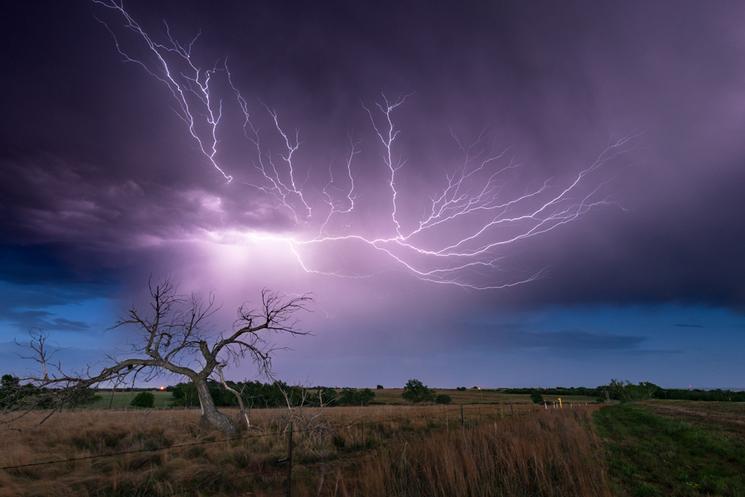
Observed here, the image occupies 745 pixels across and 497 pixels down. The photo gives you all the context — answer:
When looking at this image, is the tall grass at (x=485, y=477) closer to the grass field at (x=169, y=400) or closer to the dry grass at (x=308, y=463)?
the dry grass at (x=308, y=463)

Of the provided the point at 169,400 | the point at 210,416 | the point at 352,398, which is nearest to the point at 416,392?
the point at 352,398

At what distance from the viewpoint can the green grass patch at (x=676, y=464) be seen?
7.53 meters

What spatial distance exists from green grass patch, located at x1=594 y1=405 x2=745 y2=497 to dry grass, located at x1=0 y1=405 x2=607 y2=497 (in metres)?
0.86

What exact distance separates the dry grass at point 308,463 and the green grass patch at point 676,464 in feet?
2.82

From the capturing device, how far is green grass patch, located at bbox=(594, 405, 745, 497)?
7531 millimetres

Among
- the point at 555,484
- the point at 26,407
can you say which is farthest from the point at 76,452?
the point at 555,484

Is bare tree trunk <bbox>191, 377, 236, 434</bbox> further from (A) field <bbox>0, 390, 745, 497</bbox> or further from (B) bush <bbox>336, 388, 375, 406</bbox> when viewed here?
(B) bush <bbox>336, 388, 375, 406</bbox>

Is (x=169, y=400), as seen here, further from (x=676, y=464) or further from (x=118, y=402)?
(x=676, y=464)

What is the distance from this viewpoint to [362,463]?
7754 millimetres

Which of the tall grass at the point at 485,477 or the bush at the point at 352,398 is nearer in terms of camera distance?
the tall grass at the point at 485,477

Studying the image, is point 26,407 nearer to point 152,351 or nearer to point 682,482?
point 152,351

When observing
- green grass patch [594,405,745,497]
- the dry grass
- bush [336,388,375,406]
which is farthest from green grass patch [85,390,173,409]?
green grass patch [594,405,745,497]

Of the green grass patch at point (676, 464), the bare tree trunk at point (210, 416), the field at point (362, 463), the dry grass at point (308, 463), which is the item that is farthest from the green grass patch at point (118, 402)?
the green grass patch at point (676, 464)

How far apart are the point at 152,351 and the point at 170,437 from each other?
A: 3171 millimetres
